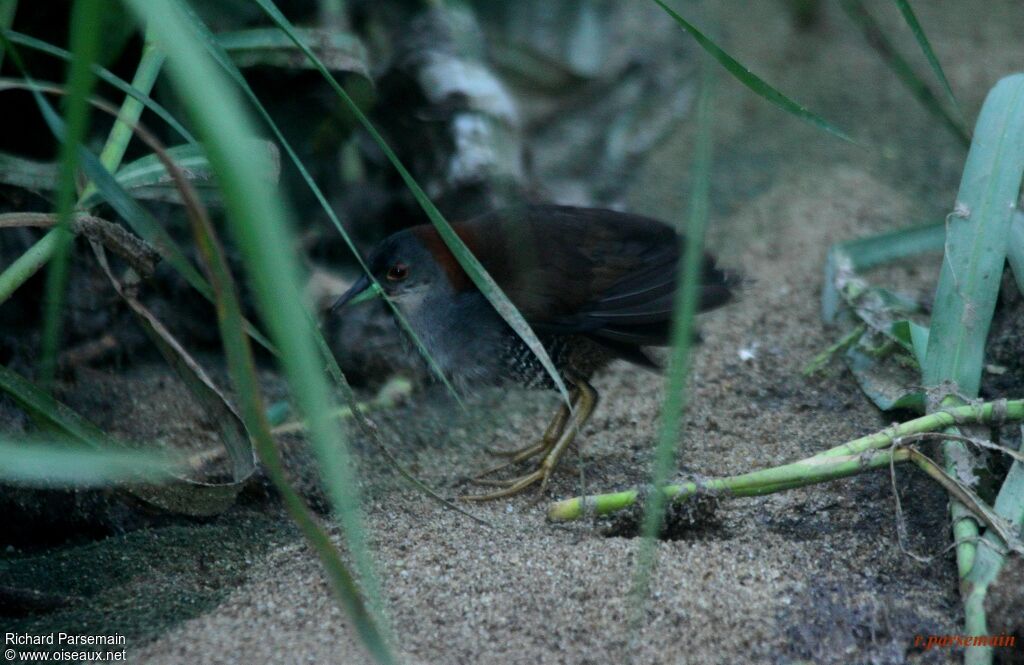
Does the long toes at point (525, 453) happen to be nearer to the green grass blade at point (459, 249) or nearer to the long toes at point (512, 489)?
the long toes at point (512, 489)

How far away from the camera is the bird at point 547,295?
2973mm

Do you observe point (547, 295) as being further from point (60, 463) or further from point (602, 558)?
point (60, 463)

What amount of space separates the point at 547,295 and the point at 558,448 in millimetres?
459

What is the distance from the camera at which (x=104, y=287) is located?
3.38m

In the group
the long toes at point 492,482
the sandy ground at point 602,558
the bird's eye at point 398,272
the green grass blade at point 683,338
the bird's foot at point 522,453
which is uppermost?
the green grass blade at point 683,338

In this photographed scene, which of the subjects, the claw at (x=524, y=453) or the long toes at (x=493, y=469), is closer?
the long toes at (x=493, y=469)

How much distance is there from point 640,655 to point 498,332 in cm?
127

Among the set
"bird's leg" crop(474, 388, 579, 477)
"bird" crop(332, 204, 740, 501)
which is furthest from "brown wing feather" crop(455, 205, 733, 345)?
"bird's leg" crop(474, 388, 579, 477)

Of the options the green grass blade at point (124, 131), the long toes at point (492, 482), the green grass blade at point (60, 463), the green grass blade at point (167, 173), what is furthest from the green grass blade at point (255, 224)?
the long toes at point (492, 482)

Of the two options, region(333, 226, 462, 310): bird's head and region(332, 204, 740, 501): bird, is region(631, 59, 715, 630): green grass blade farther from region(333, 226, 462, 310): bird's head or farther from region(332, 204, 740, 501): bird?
region(333, 226, 462, 310): bird's head

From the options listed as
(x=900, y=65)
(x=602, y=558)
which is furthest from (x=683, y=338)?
(x=900, y=65)

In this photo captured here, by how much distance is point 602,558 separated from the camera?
229 centimetres

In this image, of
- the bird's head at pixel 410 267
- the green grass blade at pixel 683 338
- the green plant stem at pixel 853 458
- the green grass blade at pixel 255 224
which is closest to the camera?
the green grass blade at pixel 255 224

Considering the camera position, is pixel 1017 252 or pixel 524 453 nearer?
pixel 1017 252
